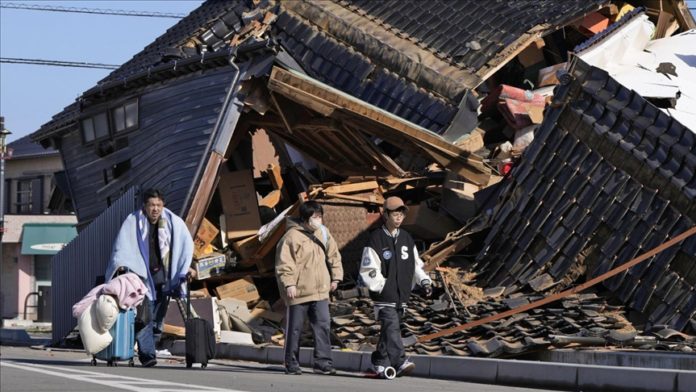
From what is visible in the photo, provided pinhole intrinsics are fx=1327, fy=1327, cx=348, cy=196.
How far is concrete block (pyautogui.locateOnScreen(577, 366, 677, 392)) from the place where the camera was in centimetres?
959

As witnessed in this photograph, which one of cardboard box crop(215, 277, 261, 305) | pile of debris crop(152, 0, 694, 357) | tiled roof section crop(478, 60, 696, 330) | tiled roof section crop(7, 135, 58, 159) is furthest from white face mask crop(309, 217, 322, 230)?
tiled roof section crop(7, 135, 58, 159)

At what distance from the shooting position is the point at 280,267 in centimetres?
1216

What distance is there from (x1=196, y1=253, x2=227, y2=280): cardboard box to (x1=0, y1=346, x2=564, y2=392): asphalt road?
615 centimetres

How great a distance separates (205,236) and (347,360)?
23.8 feet

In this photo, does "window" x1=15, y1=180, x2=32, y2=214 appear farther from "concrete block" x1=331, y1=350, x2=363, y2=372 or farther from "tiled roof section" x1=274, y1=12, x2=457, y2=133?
"concrete block" x1=331, y1=350, x2=363, y2=372

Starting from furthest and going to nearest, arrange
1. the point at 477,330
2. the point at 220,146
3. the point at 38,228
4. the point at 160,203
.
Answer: the point at 38,228
the point at 220,146
the point at 477,330
the point at 160,203

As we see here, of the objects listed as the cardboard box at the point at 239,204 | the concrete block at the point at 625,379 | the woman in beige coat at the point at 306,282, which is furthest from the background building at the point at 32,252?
the concrete block at the point at 625,379

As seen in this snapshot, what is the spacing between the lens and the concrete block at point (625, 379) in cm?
959

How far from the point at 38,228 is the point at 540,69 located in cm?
3383

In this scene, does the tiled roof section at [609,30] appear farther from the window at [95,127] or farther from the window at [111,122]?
the window at [95,127]

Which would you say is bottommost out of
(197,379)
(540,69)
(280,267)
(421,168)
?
(197,379)

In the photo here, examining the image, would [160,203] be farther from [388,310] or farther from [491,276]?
[491,276]

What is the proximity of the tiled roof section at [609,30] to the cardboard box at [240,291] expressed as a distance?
659 centimetres

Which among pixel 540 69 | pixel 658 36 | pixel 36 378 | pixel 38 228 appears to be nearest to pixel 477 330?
pixel 36 378
